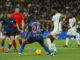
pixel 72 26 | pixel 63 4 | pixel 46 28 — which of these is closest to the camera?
pixel 72 26

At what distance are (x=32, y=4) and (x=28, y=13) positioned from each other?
322cm

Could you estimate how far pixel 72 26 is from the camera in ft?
73.0

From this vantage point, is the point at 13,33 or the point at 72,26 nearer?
the point at 13,33

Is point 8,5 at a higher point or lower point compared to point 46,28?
higher

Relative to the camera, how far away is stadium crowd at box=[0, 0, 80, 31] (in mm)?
35225

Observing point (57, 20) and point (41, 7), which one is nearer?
point (57, 20)

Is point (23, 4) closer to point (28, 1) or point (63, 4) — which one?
point (28, 1)

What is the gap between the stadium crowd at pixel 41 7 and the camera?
35225mm

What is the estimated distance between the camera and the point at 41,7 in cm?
3688

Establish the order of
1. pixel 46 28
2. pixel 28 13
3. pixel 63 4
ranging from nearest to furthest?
pixel 46 28
pixel 28 13
pixel 63 4

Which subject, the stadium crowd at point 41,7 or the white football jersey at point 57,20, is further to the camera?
the stadium crowd at point 41,7

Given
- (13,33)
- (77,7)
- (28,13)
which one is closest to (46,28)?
(28,13)

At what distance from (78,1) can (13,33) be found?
2329 cm

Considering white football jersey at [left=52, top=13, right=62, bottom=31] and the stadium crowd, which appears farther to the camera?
the stadium crowd
